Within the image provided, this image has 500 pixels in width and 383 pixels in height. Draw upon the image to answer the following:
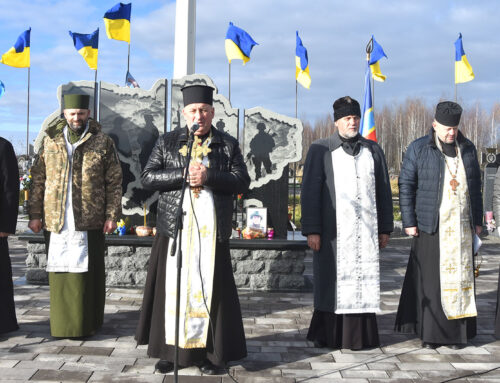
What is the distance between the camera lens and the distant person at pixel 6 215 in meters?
4.93

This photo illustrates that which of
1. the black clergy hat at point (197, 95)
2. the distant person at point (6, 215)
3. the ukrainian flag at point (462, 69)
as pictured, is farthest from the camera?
the ukrainian flag at point (462, 69)

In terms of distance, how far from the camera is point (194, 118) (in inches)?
162

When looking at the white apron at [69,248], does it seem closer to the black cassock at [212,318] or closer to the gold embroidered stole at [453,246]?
the black cassock at [212,318]

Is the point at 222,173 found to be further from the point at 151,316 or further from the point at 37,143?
the point at 37,143

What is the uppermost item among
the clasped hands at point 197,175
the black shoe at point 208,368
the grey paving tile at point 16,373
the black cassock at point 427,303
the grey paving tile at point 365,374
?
the clasped hands at point 197,175

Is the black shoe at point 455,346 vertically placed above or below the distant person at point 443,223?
below

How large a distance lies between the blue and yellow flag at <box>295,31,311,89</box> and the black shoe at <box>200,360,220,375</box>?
22.2 ft

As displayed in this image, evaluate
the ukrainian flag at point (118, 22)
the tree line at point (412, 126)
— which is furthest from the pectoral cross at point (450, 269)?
the tree line at point (412, 126)

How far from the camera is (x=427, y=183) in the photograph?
504cm

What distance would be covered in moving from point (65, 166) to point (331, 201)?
2.40m

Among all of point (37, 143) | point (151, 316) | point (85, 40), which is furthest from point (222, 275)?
point (85, 40)

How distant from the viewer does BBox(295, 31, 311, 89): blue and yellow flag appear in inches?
392

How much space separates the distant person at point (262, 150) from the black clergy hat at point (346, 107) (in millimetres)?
2986

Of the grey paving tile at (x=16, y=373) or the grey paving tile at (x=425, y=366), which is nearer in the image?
the grey paving tile at (x=16, y=373)
